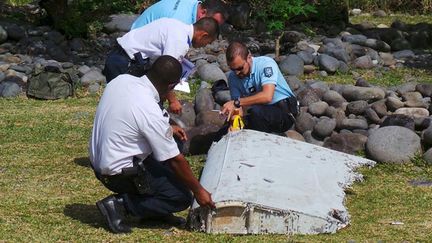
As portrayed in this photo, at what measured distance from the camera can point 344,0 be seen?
18469 millimetres

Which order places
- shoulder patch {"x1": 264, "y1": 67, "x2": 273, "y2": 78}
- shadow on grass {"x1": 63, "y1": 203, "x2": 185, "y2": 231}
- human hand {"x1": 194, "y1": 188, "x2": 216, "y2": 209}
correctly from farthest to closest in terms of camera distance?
1. shoulder patch {"x1": 264, "y1": 67, "x2": 273, "y2": 78}
2. shadow on grass {"x1": 63, "y1": 203, "x2": 185, "y2": 231}
3. human hand {"x1": 194, "y1": 188, "x2": 216, "y2": 209}

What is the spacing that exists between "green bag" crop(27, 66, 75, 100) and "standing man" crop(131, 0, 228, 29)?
3.71 metres

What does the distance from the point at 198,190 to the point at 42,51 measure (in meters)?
9.47

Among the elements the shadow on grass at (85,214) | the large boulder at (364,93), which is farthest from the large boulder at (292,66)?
the shadow on grass at (85,214)

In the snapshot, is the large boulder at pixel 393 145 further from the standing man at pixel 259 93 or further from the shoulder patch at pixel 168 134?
the shoulder patch at pixel 168 134

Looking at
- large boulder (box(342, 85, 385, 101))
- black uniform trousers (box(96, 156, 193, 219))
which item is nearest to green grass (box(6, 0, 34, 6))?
large boulder (box(342, 85, 385, 101))

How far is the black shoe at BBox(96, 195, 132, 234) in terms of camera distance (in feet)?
21.0

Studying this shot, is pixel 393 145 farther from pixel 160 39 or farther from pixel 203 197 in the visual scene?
pixel 203 197

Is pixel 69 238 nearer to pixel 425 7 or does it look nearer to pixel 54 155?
pixel 54 155

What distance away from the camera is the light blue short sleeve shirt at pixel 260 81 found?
845 centimetres

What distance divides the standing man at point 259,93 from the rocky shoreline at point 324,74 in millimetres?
516

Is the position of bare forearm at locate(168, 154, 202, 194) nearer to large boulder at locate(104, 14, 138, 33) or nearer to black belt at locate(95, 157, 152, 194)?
black belt at locate(95, 157, 152, 194)

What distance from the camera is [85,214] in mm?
7027

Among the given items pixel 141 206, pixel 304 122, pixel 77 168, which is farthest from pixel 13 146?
→ pixel 141 206
